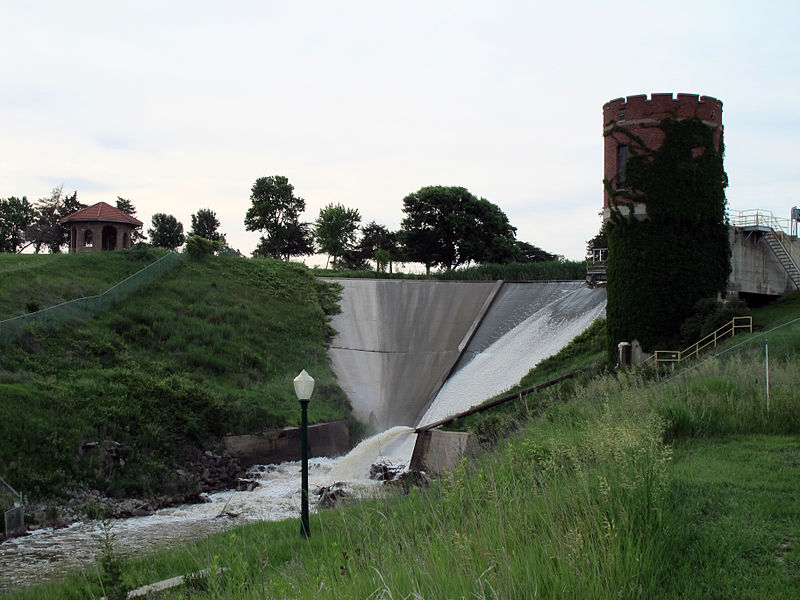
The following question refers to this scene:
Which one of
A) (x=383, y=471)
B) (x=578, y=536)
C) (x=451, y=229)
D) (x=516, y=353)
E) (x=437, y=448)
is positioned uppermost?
(x=451, y=229)

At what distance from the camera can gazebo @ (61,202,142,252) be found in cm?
4741

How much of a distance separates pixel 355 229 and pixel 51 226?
102 feet

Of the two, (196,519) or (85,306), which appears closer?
(196,519)

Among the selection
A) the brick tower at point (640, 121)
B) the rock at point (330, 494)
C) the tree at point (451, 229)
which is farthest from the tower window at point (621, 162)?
the tree at point (451, 229)

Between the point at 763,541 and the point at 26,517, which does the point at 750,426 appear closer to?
the point at 763,541

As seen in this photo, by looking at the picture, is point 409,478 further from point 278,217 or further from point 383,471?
point 278,217

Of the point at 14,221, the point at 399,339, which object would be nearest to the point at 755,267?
the point at 399,339

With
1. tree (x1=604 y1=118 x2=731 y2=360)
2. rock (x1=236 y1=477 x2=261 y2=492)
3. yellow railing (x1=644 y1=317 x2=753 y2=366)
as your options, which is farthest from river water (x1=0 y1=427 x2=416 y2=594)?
tree (x1=604 y1=118 x2=731 y2=360)

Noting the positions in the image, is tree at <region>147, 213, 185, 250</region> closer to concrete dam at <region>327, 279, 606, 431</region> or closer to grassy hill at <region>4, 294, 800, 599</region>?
concrete dam at <region>327, 279, 606, 431</region>

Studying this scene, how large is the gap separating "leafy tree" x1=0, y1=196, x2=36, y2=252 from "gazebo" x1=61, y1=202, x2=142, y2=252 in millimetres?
27064

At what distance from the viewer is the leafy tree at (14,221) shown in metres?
70.6

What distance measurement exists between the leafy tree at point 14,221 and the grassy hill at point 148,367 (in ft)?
122

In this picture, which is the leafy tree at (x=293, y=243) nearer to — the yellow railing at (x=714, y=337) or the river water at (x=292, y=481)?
the river water at (x=292, y=481)

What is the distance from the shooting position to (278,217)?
74.4 metres
